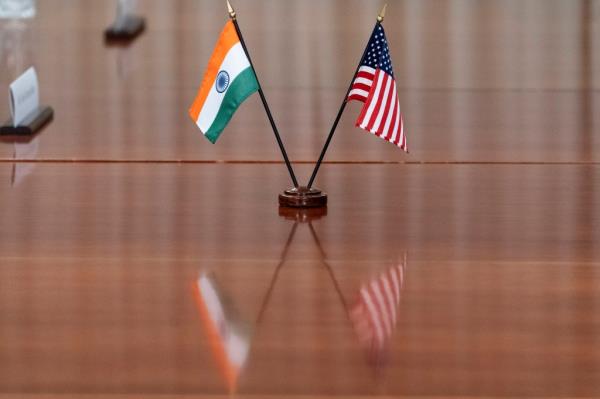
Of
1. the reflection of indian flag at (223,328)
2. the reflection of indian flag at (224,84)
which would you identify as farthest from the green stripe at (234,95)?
the reflection of indian flag at (223,328)

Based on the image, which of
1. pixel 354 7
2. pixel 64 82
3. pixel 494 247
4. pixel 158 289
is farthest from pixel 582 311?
pixel 354 7

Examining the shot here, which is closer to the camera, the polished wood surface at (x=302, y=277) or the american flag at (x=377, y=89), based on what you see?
the polished wood surface at (x=302, y=277)

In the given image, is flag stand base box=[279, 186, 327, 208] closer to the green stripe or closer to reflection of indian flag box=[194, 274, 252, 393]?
the green stripe

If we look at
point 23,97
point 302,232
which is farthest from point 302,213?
point 23,97

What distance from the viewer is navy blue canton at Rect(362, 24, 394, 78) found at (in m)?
3.10

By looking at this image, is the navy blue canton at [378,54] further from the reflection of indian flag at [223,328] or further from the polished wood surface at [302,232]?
the reflection of indian flag at [223,328]

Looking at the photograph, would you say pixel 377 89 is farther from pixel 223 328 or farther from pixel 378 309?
pixel 223 328

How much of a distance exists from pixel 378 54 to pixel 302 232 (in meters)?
0.45

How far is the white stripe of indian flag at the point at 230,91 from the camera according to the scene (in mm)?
3121

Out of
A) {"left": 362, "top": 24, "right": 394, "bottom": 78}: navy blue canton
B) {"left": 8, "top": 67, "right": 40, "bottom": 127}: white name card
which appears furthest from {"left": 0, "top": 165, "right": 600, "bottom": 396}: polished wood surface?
{"left": 8, "top": 67, "right": 40, "bottom": 127}: white name card

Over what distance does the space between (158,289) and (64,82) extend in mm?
2608

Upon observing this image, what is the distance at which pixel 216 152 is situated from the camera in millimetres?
3828

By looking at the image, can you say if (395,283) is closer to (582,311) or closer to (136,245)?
(582,311)

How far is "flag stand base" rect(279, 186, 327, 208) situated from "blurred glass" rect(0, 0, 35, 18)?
3741mm
